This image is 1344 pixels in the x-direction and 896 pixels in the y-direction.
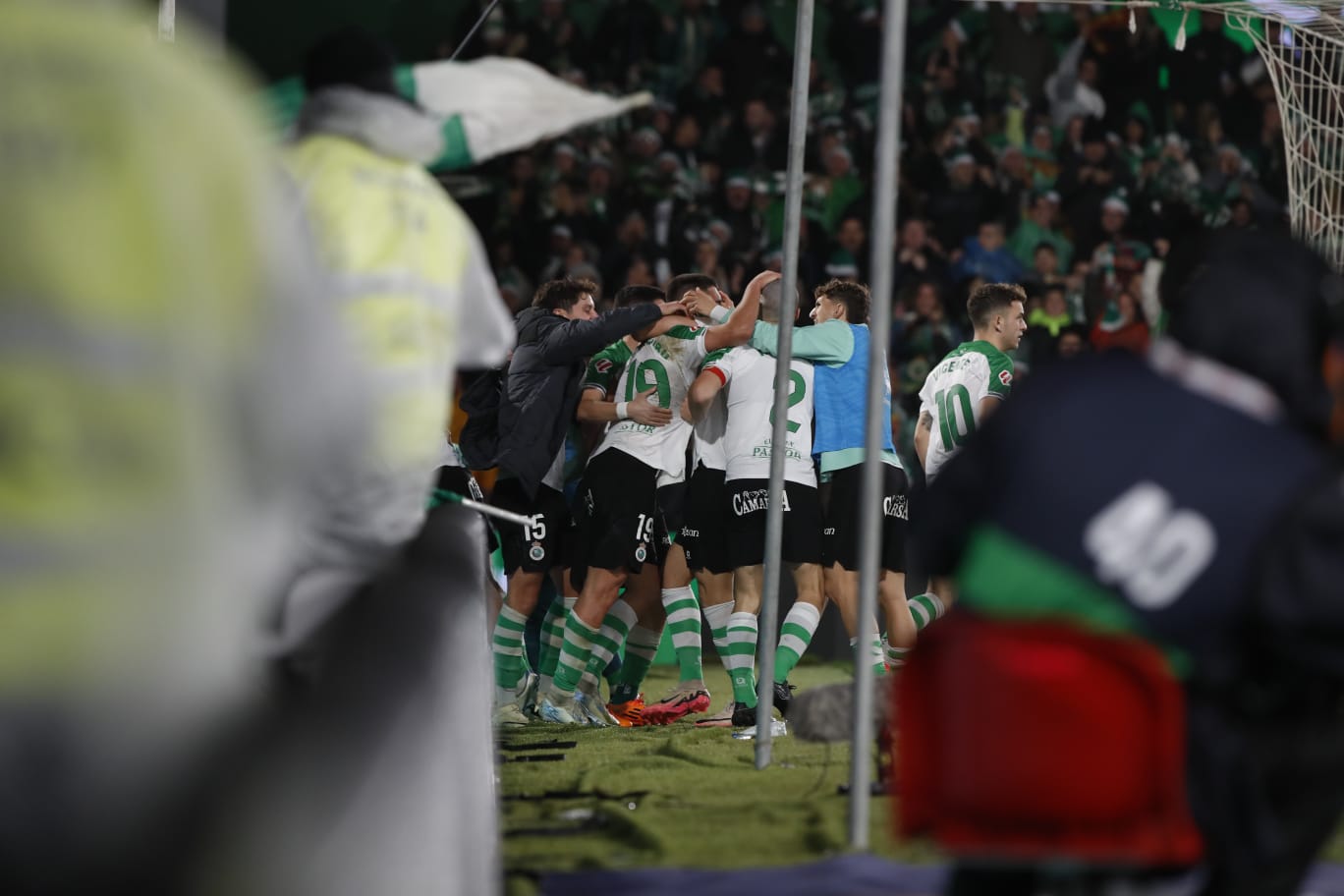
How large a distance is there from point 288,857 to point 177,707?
211 millimetres

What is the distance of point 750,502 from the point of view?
26.7ft

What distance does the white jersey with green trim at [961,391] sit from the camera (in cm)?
827

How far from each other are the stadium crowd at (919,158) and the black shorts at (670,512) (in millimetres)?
4131

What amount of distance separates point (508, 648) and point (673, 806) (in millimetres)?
3186

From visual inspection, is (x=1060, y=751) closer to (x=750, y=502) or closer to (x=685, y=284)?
Answer: (x=750, y=502)

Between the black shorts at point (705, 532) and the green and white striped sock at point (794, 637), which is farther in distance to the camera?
the black shorts at point (705, 532)

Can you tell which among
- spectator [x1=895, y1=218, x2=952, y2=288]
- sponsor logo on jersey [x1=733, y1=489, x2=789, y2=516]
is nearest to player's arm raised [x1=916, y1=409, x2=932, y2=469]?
sponsor logo on jersey [x1=733, y1=489, x2=789, y2=516]

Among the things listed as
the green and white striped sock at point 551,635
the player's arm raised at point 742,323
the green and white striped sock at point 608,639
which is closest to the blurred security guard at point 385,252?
the player's arm raised at point 742,323

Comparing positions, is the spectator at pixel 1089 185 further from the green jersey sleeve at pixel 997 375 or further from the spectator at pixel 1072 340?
the green jersey sleeve at pixel 997 375

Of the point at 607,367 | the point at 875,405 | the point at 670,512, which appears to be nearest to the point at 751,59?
the point at 607,367

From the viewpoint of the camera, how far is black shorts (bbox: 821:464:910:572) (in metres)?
8.24

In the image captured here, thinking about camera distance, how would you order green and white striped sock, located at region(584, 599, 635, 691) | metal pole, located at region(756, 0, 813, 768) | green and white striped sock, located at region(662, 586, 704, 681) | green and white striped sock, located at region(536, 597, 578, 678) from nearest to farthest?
metal pole, located at region(756, 0, 813, 768)
green and white striped sock, located at region(584, 599, 635, 691)
green and white striped sock, located at region(662, 586, 704, 681)
green and white striped sock, located at region(536, 597, 578, 678)

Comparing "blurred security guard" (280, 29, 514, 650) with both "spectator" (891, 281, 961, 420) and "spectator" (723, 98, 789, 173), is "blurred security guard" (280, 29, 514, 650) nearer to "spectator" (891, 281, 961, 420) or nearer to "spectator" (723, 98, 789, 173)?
"spectator" (891, 281, 961, 420)

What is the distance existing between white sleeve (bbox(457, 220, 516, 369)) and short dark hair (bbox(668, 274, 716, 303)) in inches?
208
